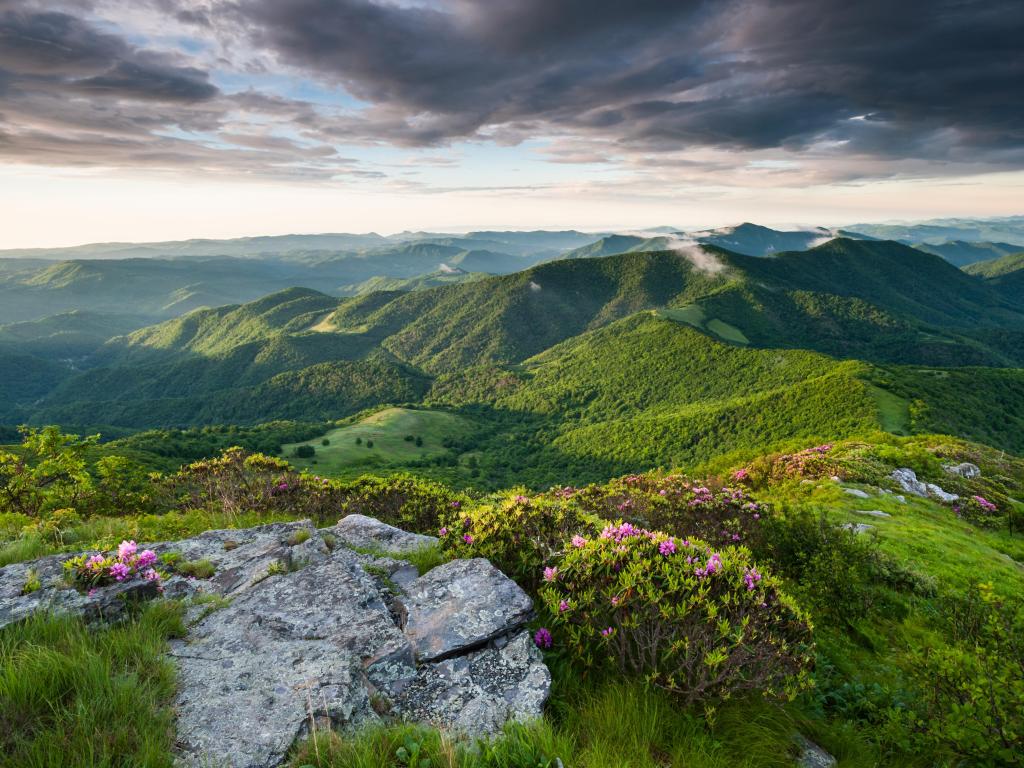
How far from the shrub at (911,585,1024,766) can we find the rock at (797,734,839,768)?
106 centimetres

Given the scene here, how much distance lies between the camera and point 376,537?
1043 centimetres

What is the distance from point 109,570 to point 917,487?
34.3 meters

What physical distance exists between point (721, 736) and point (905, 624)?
27.0 feet

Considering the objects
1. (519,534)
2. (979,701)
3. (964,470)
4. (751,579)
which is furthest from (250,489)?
(964,470)

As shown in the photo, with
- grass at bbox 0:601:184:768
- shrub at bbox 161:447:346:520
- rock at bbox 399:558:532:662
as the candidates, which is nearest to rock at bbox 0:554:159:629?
grass at bbox 0:601:184:768

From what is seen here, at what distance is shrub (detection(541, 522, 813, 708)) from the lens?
5.00 meters

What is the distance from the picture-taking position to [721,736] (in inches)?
187

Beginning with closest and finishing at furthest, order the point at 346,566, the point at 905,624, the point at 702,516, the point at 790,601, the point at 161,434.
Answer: the point at 790,601
the point at 346,566
the point at 905,624
the point at 702,516
the point at 161,434

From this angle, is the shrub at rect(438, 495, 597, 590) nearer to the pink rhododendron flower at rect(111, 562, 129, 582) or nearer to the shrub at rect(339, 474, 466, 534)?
the pink rhododendron flower at rect(111, 562, 129, 582)

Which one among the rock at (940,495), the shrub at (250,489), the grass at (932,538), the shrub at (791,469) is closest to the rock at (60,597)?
the shrub at (250,489)

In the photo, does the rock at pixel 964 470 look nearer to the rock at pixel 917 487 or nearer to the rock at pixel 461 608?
the rock at pixel 917 487

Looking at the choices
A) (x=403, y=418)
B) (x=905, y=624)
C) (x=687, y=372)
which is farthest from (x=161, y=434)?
(x=687, y=372)

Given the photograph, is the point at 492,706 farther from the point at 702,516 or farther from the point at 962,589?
the point at 962,589

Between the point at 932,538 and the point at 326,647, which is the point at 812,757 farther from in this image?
the point at 932,538
